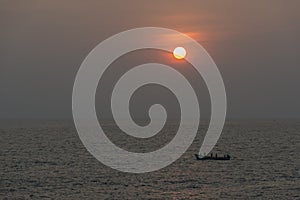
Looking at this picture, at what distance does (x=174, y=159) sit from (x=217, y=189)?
58.9 meters

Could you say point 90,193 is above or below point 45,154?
below

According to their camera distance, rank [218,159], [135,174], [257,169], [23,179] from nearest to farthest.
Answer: [23,179], [135,174], [257,169], [218,159]

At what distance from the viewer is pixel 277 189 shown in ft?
292

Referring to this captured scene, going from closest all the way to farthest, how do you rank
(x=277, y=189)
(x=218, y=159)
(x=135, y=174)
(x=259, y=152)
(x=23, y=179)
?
(x=277, y=189), (x=23, y=179), (x=135, y=174), (x=218, y=159), (x=259, y=152)

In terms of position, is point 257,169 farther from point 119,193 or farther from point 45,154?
point 45,154

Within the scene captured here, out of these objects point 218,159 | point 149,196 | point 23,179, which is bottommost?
point 149,196

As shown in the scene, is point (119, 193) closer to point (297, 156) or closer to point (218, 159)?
point (218, 159)

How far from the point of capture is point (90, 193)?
85000mm

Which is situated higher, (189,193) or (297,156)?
(297,156)

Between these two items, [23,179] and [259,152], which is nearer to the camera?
[23,179]

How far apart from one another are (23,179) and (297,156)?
79.2 m

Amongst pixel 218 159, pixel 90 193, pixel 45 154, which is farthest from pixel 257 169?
pixel 45 154

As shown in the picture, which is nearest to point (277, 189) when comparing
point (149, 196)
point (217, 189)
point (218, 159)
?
point (217, 189)

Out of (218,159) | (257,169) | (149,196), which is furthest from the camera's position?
(218,159)
